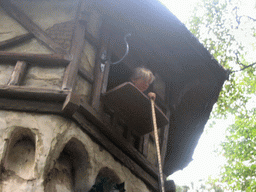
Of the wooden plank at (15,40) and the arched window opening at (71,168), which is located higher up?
the wooden plank at (15,40)

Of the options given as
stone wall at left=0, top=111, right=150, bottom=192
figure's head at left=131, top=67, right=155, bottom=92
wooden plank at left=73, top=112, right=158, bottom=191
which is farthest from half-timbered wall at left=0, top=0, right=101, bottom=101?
figure's head at left=131, top=67, right=155, bottom=92

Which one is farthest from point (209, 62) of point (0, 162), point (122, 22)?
point (0, 162)

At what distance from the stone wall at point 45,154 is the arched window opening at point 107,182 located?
0.30 feet

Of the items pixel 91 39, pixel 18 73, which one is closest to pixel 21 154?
pixel 18 73

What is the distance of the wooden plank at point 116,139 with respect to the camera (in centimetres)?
446

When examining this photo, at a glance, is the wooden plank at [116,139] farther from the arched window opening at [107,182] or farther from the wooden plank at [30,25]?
the wooden plank at [30,25]

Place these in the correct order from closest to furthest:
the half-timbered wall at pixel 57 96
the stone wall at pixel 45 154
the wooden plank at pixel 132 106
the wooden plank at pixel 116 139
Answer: the stone wall at pixel 45 154, the half-timbered wall at pixel 57 96, the wooden plank at pixel 116 139, the wooden plank at pixel 132 106

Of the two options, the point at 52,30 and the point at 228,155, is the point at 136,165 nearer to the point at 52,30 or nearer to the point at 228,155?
the point at 52,30

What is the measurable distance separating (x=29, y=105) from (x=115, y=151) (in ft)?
4.27

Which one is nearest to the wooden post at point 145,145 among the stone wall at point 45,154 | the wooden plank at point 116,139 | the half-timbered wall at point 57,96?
the half-timbered wall at point 57,96

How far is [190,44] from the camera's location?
607 centimetres

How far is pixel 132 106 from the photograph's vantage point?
5.11 m

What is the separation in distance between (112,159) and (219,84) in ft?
9.12

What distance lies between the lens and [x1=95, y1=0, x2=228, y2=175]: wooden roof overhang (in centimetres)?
585
